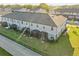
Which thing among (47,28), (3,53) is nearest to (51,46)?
(47,28)

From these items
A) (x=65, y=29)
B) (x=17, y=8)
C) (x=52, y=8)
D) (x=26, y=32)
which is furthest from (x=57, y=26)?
(x=17, y=8)

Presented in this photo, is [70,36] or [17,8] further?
[17,8]

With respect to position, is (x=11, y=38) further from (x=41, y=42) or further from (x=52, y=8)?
(x=52, y=8)

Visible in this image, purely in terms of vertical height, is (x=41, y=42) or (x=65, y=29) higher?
(x=65, y=29)

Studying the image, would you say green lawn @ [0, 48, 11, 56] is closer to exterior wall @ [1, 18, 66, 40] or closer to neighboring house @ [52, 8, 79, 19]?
exterior wall @ [1, 18, 66, 40]

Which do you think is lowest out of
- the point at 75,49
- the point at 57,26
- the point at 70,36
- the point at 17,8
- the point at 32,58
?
the point at 32,58

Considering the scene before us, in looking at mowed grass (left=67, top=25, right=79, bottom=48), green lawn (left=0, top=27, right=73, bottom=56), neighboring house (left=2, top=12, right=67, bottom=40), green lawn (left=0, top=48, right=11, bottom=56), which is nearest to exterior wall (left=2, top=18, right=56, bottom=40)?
neighboring house (left=2, top=12, right=67, bottom=40)
